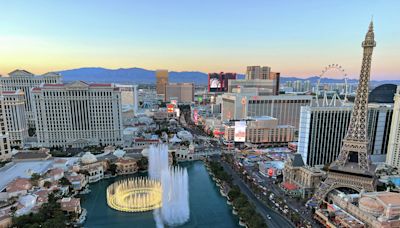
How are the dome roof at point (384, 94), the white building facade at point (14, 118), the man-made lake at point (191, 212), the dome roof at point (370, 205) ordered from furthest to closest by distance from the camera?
the dome roof at point (384, 94) → the white building facade at point (14, 118) → the man-made lake at point (191, 212) → the dome roof at point (370, 205)

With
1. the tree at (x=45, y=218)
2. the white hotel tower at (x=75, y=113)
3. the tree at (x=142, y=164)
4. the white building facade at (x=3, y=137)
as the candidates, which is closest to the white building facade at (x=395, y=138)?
the tree at (x=142, y=164)

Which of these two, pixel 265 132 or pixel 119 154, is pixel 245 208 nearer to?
pixel 119 154

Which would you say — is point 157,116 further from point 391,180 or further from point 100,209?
point 391,180

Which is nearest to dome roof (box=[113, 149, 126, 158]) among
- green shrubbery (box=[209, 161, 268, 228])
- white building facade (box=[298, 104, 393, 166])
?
green shrubbery (box=[209, 161, 268, 228])

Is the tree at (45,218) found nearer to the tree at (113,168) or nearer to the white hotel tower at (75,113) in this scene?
the tree at (113,168)

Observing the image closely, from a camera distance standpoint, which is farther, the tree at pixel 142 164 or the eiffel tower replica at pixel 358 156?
the tree at pixel 142 164

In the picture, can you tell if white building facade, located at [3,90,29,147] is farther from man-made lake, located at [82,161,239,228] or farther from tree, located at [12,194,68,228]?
tree, located at [12,194,68,228]

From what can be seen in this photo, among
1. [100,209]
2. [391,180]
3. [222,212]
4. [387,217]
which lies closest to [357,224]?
[387,217]
